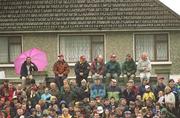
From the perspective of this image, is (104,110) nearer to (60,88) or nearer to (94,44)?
(60,88)

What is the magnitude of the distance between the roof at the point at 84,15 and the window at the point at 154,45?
2.69 ft

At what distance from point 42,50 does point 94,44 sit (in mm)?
2537

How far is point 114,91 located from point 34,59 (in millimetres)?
6443

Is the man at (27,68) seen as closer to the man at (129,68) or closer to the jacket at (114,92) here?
the man at (129,68)

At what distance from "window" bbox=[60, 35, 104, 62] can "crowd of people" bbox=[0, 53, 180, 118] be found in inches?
248

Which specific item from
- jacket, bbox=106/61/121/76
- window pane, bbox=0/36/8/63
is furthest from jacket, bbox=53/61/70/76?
window pane, bbox=0/36/8/63

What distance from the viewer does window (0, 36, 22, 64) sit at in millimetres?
40156

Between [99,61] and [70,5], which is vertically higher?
[70,5]

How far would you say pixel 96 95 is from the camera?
31125 millimetres

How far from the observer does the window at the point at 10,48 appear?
4016 cm

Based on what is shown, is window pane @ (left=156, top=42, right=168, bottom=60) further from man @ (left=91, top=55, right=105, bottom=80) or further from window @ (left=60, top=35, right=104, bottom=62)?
man @ (left=91, top=55, right=105, bottom=80)

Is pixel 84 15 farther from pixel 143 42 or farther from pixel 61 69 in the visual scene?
pixel 61 69

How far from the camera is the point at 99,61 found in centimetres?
3338

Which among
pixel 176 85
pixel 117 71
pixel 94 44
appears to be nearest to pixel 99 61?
pixel 117 71
